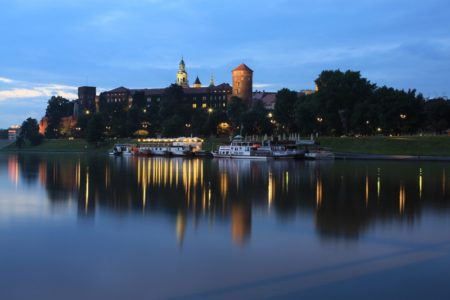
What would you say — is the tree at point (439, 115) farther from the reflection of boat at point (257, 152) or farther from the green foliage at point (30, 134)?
the green foliage at point (30, 134)

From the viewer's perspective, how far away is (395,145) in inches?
2886

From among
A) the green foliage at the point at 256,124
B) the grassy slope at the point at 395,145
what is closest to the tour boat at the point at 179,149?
the green foliage at the point at 256,124

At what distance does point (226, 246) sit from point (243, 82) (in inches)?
6083

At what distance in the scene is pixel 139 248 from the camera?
13383mm

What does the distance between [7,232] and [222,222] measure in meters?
6.47

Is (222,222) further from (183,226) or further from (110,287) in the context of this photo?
(110,287)

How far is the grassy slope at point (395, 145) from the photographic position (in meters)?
68.2

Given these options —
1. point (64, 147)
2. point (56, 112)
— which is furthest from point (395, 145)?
point (56, 112)

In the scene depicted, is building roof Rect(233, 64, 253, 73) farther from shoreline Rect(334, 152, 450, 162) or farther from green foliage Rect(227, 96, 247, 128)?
shoreline Rect(334, 152, 450, 162)

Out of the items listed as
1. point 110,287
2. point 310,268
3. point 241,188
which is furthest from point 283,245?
point 241,188

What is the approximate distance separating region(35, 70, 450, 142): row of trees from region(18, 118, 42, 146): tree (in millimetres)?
12168

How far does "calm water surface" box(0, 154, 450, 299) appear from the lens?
10.1 meters

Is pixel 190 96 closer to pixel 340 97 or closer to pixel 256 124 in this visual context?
pixel 256 124

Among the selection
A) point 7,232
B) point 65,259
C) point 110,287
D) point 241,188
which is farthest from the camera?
point 241,188
